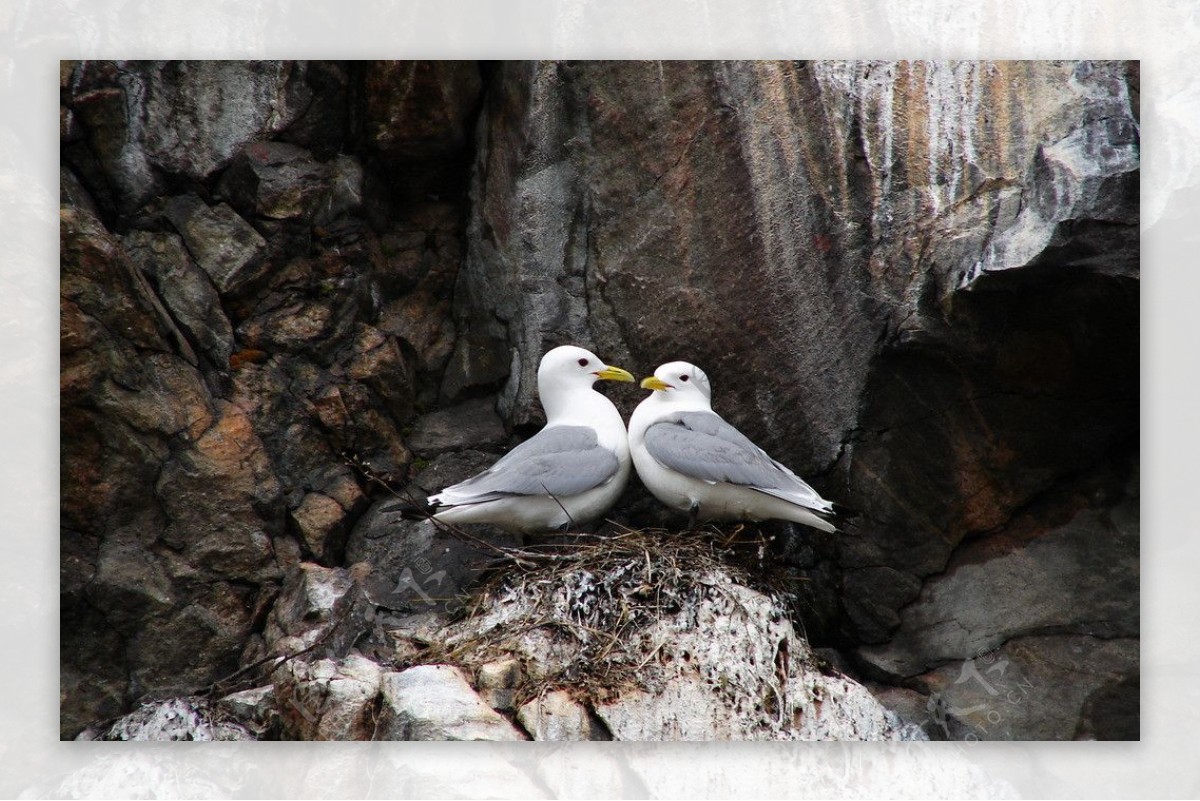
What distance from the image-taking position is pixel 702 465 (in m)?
3.15

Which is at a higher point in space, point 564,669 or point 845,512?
point 845,512

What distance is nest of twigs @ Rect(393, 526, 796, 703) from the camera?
294 centimetres

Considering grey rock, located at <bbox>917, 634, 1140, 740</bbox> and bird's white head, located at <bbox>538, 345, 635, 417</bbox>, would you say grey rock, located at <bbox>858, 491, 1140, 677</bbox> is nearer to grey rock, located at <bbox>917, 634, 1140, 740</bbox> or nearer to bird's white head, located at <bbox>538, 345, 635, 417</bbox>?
grey rock, located at <bbox>917, 634, 1140, 740</bbox>

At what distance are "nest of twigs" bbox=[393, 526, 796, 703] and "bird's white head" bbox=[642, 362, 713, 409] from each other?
359 millimetres

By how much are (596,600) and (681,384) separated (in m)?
0.67

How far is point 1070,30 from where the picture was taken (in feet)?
9.81

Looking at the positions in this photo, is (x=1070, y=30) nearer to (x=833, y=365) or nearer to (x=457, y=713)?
(x=833, y=365)

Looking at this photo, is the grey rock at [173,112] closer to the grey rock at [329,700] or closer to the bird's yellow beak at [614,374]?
the bird's yellow beak at [614,374]

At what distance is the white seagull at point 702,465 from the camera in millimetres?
3129

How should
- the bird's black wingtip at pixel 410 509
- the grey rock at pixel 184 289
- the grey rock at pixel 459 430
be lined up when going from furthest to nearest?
the grey rock at pixel 459 430 → the grey rock at pixel 184 289 → the bird's black wingtip at pixel 410 509

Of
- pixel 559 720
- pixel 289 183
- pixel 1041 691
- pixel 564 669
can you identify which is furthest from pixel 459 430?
pixel 1041 691

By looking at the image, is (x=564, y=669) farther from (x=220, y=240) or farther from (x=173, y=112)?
(x=173, y=112)

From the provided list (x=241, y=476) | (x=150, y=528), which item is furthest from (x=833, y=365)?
(x=150, y=528)

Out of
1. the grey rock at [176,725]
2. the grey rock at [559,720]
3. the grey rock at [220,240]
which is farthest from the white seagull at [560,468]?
the grey rock at [220,240]
